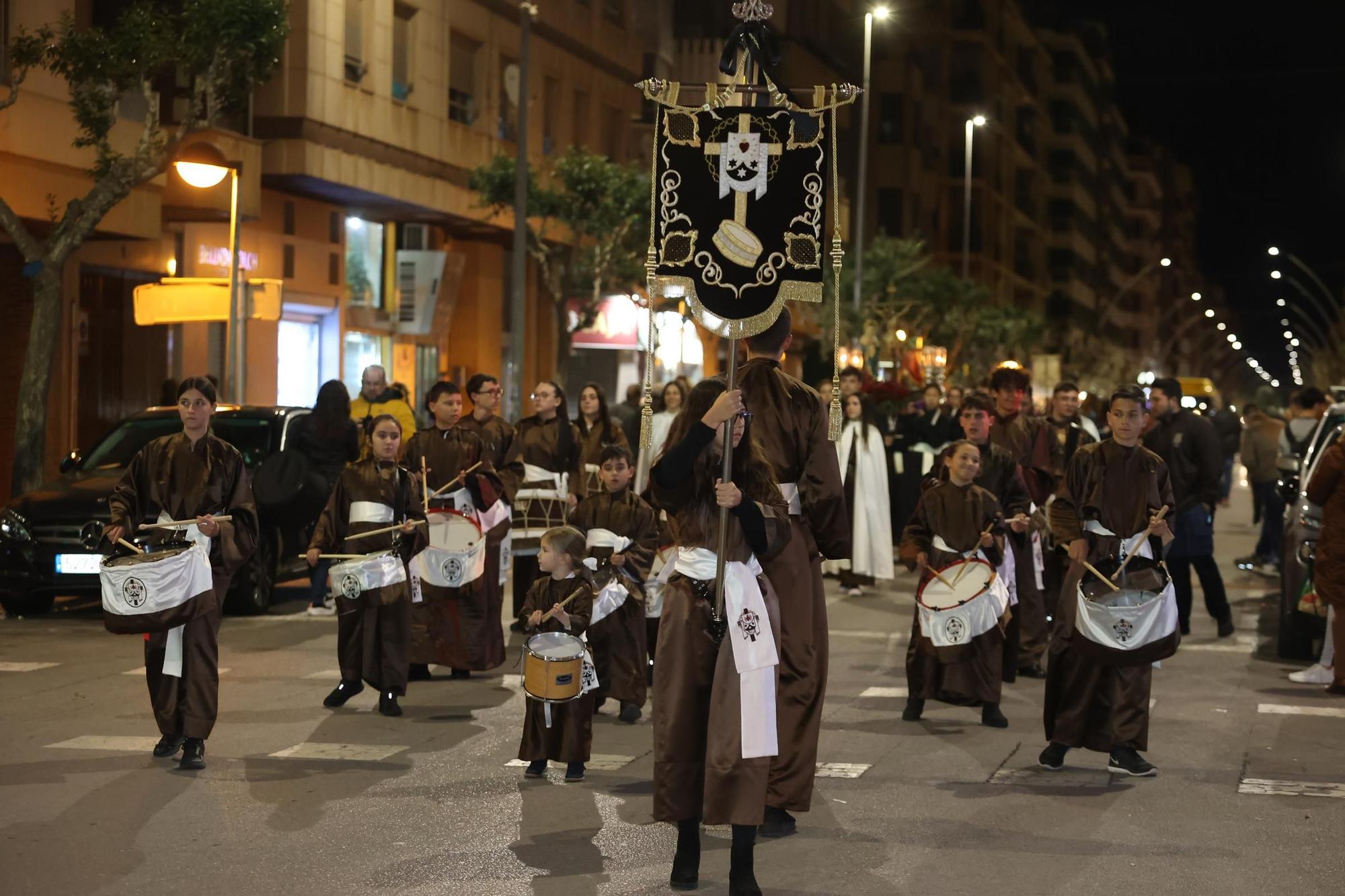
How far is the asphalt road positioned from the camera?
6926 mm

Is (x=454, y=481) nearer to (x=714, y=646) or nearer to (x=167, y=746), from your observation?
(x=167, y=746)

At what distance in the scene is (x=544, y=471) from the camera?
1345 cm

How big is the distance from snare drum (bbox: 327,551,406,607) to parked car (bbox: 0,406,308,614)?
408 cm

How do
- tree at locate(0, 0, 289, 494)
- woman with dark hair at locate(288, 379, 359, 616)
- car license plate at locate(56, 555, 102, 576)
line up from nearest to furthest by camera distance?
1. car license plate at locate(56, 555, 102, 576)
2. woman with dark hair at locate(288, 379, 359, 616)
3. tree at locate(0, 0, 289, 494)

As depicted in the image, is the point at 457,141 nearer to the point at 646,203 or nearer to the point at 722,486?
the point at 646,203

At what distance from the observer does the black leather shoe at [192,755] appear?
888cm

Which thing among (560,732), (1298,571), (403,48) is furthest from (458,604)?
(403,48)

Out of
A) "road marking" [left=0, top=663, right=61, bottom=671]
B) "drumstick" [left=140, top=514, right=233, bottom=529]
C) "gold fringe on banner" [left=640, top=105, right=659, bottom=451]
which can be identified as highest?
"gold fringe on banner" [left=640, top=105, right=659, bottom=451]

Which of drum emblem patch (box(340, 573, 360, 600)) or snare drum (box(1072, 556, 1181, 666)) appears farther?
drum emblem patch (box(340, 573, 360, 600))

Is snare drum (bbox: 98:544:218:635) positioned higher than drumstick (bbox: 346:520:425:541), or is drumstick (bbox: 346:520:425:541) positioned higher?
drumstick (bbox: 346:520:425:541)

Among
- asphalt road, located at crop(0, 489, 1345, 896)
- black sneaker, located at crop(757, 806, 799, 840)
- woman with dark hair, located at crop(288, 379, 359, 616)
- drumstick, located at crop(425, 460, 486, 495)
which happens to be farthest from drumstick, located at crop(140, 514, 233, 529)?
woman with dark hair, located at crop(288, 379, 359, 616)

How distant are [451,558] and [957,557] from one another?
10.4 ft

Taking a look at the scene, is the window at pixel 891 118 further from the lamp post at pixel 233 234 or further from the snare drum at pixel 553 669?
the snare drum at pixel 553 669

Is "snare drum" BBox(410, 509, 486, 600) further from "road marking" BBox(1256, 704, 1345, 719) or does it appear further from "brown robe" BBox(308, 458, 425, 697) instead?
"road marking" BBox(1256, 704, 1345, 719)
